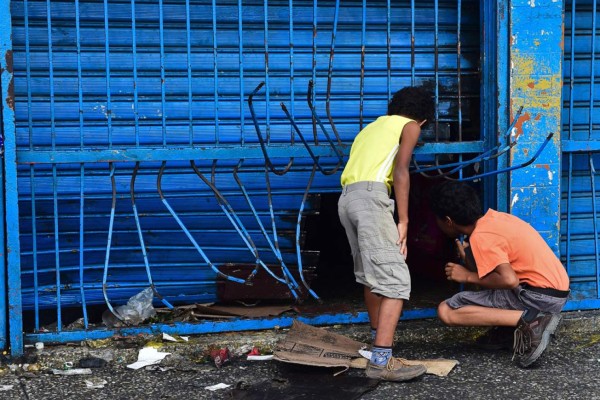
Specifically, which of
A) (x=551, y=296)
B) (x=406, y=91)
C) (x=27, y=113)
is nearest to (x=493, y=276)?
(x=551, y=296)

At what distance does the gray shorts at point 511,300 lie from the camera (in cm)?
469

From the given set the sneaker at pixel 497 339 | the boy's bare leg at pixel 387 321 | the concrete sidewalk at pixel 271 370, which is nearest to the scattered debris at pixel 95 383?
the concrete sidewalk at pixel 271 370

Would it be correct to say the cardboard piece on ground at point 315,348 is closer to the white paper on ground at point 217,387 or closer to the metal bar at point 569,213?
the white paper on ground at point 217,387

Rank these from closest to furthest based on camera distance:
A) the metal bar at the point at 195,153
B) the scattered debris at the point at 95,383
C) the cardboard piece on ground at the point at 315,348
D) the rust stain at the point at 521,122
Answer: the scattered debris at the point at 95,383 → the cardboard piece on ground at the point at 315,348 → the metal bar at the point at 195,153 → the rust stain at the point at 521,122

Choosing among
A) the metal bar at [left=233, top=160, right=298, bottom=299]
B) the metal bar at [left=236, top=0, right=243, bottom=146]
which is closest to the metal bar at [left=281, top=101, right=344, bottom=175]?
the metal bar at [left=236, top=0, right=243, bottom=146]

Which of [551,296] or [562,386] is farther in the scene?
[551,296]

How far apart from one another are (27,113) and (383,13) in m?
2.15

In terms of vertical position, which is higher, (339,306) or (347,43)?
(347,43)

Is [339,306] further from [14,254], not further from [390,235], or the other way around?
[14,254]

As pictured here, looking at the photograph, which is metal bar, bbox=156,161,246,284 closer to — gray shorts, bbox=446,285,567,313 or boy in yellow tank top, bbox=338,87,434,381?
boy in yellow tank top, bbox=338,87,434,381

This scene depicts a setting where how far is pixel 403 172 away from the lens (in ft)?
14.8

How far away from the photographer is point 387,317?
448 cm

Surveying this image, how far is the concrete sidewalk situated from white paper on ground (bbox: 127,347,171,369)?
0.11 ft


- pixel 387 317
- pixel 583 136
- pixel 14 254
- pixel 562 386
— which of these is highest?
pixel 583 136
